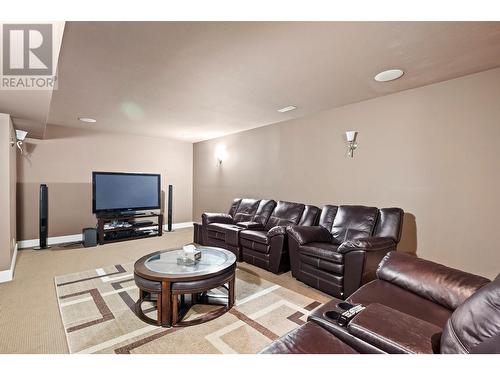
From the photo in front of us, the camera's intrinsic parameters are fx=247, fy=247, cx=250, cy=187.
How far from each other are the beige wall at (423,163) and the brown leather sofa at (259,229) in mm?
481

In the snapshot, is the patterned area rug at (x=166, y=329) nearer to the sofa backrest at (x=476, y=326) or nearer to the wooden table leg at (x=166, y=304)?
the wooden table leg at (x=166, y=304)

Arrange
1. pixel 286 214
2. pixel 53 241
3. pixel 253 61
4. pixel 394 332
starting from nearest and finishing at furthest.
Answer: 1. pixel 394 332
2. pixel 253 61
3. pixel 286 214
4. pixel 53 241

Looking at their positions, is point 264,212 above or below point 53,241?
above

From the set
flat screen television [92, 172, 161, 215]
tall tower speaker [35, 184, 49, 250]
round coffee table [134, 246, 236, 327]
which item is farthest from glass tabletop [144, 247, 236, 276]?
tall tower speaker [35, 184, 49, 250]

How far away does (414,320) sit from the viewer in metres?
1.19

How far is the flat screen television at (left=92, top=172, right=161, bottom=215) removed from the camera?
4891 mm

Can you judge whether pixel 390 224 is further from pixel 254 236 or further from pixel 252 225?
pixel 252 225

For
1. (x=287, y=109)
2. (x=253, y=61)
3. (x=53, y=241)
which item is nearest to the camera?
(x=253, y=61)

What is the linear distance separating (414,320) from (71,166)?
19.6ft

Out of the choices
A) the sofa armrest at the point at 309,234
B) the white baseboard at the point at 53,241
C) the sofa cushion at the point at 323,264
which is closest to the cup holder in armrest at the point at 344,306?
the sofa cushion at the point at 323,264

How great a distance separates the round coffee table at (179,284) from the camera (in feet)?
6.71

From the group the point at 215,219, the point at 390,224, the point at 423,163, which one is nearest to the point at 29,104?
the point at 215,219

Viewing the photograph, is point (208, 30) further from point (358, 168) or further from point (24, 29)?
point (358, 168)

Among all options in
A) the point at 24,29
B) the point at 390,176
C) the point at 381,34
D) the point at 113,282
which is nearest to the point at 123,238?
the point at 113,282
